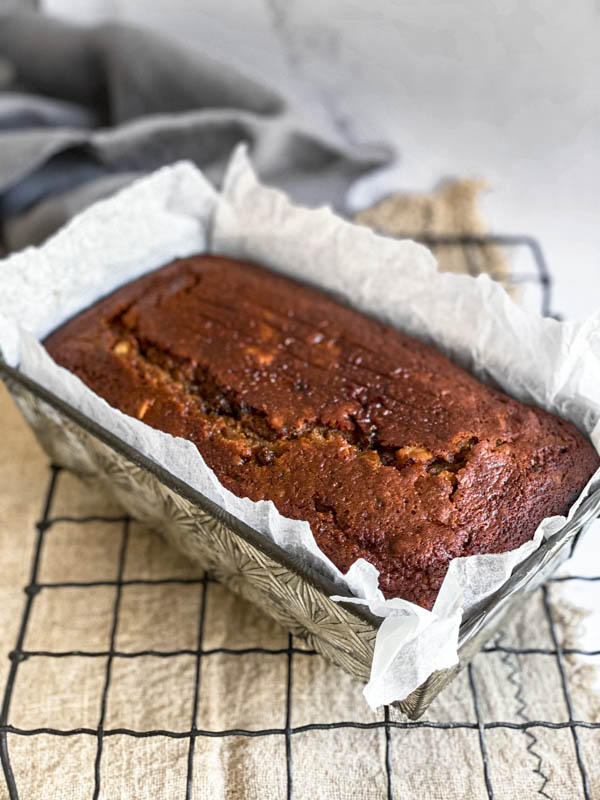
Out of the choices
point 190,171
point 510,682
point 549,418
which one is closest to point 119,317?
point 190,171

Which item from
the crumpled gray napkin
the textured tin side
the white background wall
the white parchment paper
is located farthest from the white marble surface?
the textured tin side

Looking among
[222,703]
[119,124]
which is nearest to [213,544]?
[222,703]

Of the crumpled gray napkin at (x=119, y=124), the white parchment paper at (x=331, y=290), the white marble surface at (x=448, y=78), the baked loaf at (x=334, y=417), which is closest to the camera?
the white parchment paper at (x=331, y=290)

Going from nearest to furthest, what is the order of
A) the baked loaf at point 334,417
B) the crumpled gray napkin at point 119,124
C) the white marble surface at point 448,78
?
the baked loaf at point 334,417, the crumpled gray napkin at point 119,124, the white marble surface at point 448,78

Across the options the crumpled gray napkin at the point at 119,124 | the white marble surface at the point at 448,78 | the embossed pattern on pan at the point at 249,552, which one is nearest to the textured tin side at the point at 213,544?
the embossed pattern on pan at the point at 249,552

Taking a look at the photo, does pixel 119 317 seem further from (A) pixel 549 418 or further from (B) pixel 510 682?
(B) pixel 510 682

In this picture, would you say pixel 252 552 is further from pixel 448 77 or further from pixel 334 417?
pixel 448 77

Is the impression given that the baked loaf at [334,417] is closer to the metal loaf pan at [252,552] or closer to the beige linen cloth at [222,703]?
the metal loaf pan at [252,552]
